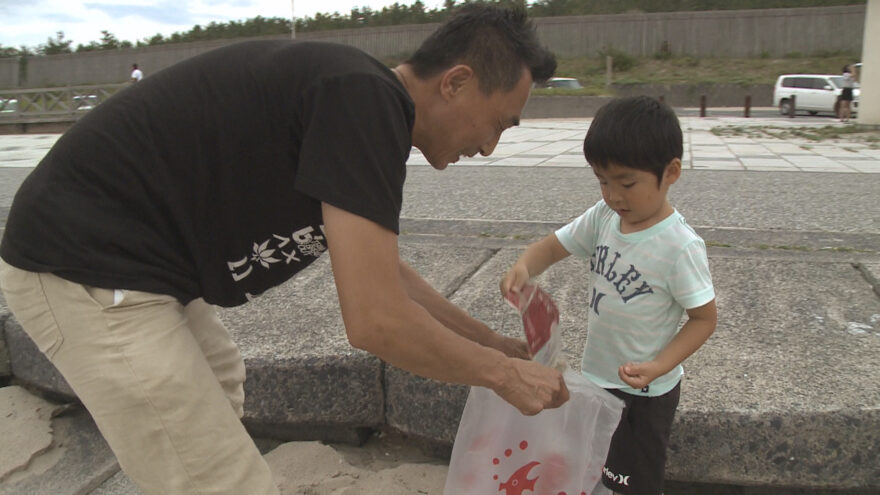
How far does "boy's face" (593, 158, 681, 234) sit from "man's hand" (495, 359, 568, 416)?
1.52 feet

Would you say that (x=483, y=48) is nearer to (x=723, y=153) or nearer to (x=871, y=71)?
(x=723, y=153)

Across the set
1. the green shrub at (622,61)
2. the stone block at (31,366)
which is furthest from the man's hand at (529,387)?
the green shrub at (622,61)

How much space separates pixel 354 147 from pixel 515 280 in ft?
2.57

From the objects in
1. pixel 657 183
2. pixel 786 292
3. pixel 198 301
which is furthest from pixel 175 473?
pixel 786 292

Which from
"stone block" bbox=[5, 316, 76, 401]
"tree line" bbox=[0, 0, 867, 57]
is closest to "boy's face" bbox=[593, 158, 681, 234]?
"stone block" bbox=[5, 316, 76, 401]

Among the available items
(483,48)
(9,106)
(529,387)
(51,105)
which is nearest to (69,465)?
(529,387)

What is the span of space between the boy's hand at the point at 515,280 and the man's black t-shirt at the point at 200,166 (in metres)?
0.61

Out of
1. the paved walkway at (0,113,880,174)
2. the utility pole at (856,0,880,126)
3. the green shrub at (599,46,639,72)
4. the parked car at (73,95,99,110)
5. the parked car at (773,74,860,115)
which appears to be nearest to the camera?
the paved walkway at (0,113,880,174)

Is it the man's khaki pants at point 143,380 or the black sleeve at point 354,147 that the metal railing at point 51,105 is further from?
the black sleeve at point 354,147

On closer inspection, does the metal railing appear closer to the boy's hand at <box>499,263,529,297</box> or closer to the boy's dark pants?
the boy's hand at <box>499,263,529,297</box>

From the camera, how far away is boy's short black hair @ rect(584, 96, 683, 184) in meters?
1.68

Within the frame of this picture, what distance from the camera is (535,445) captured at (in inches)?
73.3

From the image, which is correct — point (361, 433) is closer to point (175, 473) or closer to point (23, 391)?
point (175, 473)

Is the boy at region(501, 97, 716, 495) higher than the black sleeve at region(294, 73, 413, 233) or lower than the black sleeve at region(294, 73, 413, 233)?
lower
